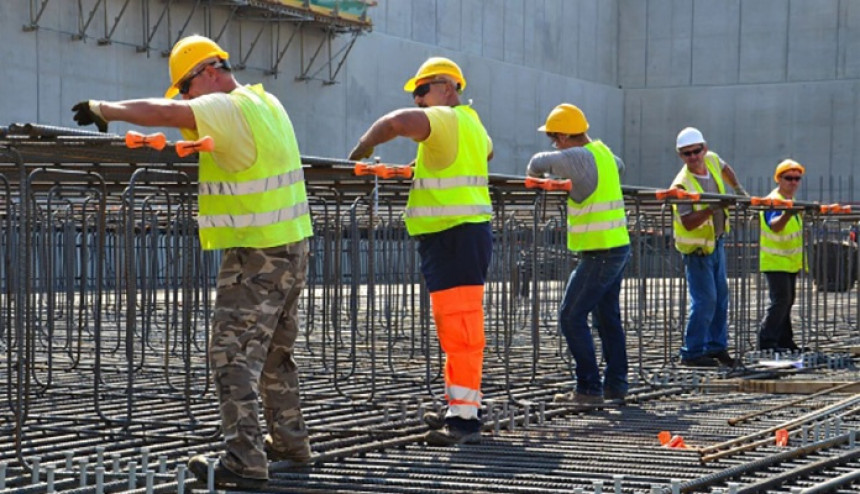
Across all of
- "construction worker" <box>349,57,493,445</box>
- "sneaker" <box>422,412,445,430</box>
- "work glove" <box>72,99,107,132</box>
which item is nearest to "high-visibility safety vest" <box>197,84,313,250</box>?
"work glove" <box>72,99,107,132</box>

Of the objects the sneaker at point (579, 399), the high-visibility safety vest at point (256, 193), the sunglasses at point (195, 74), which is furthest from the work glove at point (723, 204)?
the sunglasses at point (195, 74)

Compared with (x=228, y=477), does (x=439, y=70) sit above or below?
above

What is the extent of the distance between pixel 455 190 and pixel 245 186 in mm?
1565

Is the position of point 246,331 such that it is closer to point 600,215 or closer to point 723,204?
point 600,215

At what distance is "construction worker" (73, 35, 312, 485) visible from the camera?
5.90m

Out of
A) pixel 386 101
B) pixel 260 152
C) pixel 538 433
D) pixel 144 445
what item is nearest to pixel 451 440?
pixel 538 433

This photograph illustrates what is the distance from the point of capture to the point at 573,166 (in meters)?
8.91

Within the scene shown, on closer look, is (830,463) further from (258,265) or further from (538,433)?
(258,265)

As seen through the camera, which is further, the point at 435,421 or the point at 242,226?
the point at 435,421

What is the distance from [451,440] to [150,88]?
74.6 feet

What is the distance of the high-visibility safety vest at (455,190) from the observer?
7.30m

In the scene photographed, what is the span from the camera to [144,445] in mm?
7055

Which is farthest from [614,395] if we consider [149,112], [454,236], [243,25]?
[243,25]

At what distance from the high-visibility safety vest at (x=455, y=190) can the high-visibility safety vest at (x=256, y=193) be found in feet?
4.28
